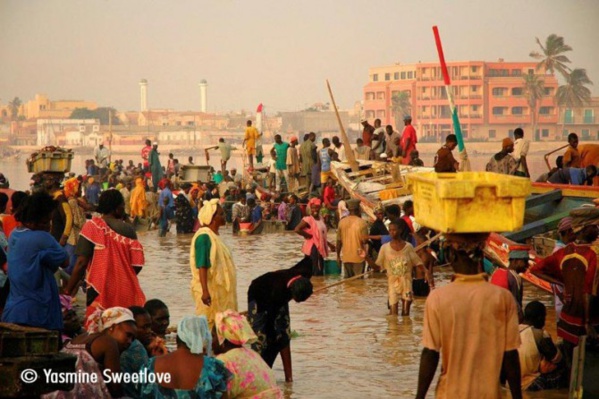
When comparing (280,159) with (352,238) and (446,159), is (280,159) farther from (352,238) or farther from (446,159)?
(446,159)

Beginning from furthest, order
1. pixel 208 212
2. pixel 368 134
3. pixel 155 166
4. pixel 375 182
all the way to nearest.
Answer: pixel 155 166
pixel 368 134
pixel 375 182
pixel 208 212

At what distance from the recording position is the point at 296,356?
1155cm

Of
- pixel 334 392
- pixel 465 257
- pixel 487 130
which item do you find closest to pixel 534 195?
pixel 334 392

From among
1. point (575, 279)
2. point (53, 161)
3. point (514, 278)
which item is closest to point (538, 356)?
point (514, 278)

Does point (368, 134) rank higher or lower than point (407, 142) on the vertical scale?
higher

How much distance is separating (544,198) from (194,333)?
9.97 metres

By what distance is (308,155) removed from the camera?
2816 centimetres

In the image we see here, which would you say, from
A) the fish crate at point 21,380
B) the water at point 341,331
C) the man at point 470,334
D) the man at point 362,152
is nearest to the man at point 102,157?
the man at point 362,152

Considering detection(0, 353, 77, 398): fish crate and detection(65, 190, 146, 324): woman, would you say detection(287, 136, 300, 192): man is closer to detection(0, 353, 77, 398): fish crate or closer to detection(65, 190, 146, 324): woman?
detection(65, 190, 146, 324): woman

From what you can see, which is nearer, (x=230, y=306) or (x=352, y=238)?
(x=230, y=306)

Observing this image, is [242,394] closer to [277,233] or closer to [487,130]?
[277,233]

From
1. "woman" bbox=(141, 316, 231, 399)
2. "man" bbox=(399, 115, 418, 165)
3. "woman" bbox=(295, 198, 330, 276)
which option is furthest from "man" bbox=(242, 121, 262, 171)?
"woman" bbox=(141, 316, 231, 399)

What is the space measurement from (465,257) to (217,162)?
134 meters

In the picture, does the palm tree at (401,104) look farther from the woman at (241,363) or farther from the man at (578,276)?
the woman at (241,363)
